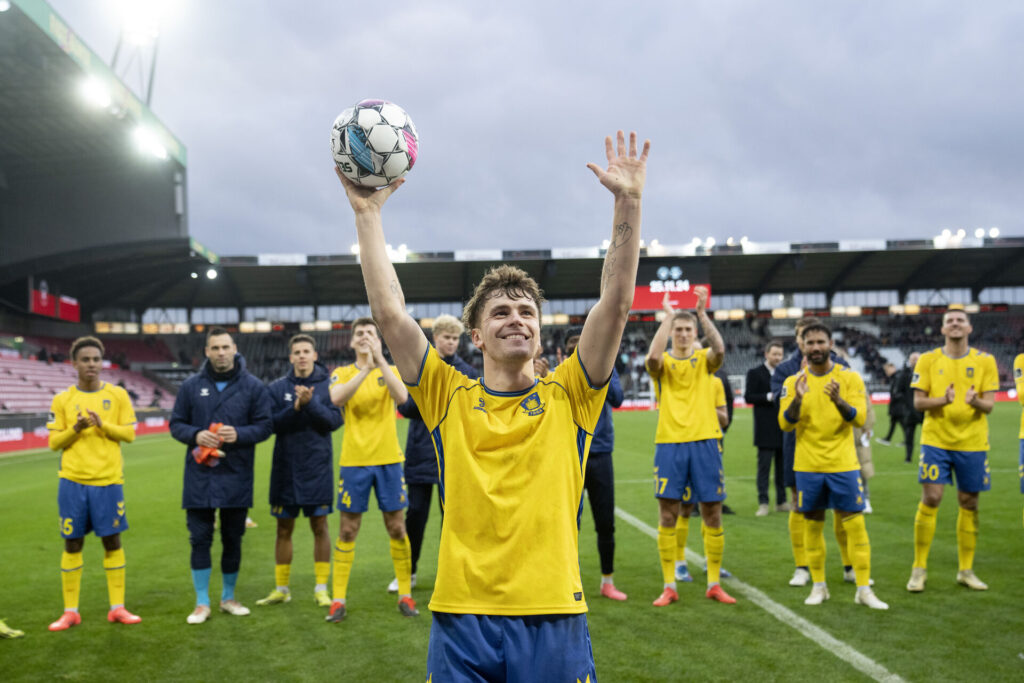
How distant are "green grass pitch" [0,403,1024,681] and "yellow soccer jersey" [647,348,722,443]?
1438 mm

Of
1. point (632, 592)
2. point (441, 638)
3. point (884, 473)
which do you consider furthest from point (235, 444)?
point (884, 473)

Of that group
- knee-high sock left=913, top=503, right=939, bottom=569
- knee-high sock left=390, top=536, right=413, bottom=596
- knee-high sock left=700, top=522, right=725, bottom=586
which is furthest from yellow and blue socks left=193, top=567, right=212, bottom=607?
knee-high sock left=913, top=503, right=939, bottom=569

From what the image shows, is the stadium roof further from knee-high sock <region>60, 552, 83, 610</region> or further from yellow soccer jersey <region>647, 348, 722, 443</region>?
yellow soccer jersey <region>647, 348, 722, 443</region>

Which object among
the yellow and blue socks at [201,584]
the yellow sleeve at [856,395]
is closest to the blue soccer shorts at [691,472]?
the yellow sleeve at [856,395]

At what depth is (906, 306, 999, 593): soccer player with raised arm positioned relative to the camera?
6320 mm

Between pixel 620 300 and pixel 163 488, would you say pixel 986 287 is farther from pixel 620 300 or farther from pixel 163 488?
pixel 620 300

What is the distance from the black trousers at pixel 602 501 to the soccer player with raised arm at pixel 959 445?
8.60ft

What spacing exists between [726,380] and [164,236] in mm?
31368

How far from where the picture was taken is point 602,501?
21.0 feet

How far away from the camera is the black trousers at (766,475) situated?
10203mm

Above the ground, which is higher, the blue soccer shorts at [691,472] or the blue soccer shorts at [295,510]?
the blue soccer shorts at [691,472]

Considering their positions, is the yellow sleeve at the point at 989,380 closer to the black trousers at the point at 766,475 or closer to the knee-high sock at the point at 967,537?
the knee-high sock at the point at 967,537

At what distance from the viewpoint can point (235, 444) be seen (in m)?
5.96

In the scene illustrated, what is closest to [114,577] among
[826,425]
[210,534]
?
[210,534]
